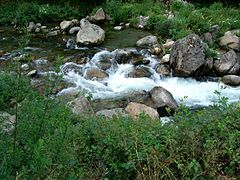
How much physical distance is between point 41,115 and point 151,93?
5829 millimetres

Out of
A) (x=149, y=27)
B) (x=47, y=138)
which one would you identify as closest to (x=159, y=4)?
(x=149, y=27)

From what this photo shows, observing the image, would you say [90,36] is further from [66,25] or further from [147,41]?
[66,25]

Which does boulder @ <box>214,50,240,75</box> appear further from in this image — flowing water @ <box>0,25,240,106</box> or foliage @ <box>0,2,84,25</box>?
foliage @ <box>0,2,84,25</box>

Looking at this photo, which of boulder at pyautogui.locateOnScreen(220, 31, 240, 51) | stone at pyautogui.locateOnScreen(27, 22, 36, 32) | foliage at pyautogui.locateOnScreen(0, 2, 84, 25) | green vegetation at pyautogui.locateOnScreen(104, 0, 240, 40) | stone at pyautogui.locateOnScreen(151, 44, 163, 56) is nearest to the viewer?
stone at pyautogui.locateOnScreen(151, 44, 163, 56)

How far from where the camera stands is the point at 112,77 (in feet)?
34.2

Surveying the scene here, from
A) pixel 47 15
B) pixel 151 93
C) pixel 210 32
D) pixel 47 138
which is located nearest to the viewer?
pixel 47 138

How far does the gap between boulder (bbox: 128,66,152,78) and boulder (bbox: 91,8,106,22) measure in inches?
198

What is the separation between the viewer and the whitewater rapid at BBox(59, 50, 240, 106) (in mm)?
9274

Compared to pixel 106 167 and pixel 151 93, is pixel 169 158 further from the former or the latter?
pixel 151 93

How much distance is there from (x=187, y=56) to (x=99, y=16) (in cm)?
582

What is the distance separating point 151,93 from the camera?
9039 millimetres

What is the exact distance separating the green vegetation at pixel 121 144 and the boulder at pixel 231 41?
7711 mm

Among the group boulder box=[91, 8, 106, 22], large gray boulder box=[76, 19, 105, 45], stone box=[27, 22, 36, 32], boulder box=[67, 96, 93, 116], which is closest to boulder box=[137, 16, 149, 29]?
boulder box=[91, 8, 106, 22]

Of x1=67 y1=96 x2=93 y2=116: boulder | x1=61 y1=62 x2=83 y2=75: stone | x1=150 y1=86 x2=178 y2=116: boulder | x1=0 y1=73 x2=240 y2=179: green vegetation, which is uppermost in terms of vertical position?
x1=0 y1=73 x2=240 y2=179: green vegetation
